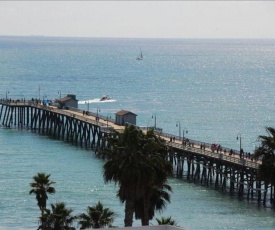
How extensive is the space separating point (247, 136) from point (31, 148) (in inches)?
1044

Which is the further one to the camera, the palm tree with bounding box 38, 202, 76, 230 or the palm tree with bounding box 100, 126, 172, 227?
the palm tree with bounding box 100, 126, 172, 227

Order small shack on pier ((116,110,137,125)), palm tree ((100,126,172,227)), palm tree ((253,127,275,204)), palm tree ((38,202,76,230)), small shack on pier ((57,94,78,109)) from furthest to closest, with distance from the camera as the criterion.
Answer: small shack on pier ((57,94,78,109))
small shack on pier ((116,110,137,125))
palm tree ((253,127,275,204))
palm tree ((100,126,172,227))
palm tree ((38,202,76,230))

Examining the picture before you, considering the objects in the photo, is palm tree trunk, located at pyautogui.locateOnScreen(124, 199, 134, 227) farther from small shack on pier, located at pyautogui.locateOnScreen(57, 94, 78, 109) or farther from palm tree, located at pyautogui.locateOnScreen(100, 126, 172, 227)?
small shack on pier, located at pyautogui.locateOnScreen(57, 94, 78, 109)

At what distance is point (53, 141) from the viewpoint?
110812 mm

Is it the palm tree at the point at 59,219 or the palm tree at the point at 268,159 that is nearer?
the palm tree at the point at 59,219

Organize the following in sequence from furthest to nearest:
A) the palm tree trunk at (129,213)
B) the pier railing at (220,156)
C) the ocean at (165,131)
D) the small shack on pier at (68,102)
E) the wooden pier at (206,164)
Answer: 1. the small shack on pier at (68,102)
2. the pier railing at (220,156)
3. the wooden pier at (206,164)
4. the ocean at (165,131)
5. the palm tree trunk at (129,213)

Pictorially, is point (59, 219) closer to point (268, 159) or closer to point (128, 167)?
point (128, 167)

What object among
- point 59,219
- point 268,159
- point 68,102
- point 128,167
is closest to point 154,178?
point 128,167

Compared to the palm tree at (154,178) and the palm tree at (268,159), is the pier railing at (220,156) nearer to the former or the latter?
the palm tree at (268,159)

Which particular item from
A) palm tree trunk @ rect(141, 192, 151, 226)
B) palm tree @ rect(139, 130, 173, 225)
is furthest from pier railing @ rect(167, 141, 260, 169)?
palm tree trunk @ rect(141, 192, 151, 226)

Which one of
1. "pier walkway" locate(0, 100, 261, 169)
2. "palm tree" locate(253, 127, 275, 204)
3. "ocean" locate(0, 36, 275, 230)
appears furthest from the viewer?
"pier walkway" locate(0, 100, 261, 169)

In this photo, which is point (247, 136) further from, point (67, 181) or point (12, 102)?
point (67, 181)

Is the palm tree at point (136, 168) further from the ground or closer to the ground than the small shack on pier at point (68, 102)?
closer to the ground

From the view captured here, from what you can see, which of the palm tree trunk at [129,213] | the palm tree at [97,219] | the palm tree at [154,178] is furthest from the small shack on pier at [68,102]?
the palm tree at [97,219]
